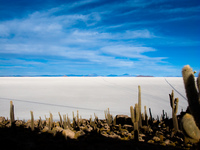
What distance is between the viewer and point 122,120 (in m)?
4.17

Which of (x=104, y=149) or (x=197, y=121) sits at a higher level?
(x=197, y=121)

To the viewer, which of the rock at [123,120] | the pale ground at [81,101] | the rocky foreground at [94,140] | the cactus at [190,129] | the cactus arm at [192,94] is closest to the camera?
the rocky foreground at [94,140]

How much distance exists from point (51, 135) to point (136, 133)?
1.49 metres

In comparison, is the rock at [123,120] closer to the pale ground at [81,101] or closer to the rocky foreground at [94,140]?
the rocky foreground at [94,140]

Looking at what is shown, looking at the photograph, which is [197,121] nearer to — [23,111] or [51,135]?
[51,135]

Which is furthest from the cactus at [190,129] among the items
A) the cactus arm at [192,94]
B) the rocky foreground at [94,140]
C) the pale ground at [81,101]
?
the pale ground at [81,101]

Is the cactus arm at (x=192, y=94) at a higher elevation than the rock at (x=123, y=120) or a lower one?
higher

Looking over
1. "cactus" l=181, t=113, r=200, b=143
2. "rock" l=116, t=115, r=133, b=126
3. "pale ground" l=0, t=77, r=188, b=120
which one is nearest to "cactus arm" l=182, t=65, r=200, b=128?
"cactus" l=181, t=113, r=200, b=143

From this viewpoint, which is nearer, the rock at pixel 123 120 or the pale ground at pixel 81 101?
the rock at pixel 123 120

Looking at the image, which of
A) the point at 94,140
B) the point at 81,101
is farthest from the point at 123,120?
the point at 81,101

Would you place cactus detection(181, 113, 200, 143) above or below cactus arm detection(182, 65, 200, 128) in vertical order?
below

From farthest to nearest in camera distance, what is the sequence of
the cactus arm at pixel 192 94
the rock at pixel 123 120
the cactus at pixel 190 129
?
the rock at pixel 123 120 → the cactus arm at pixel 192 94 → the cactus at pixel 190 129

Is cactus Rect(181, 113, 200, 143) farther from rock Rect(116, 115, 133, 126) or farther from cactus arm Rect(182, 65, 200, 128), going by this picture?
rock Rect(116, 115, 133, 126)

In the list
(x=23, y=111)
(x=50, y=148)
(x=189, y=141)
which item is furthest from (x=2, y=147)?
(x=23, y=111)
